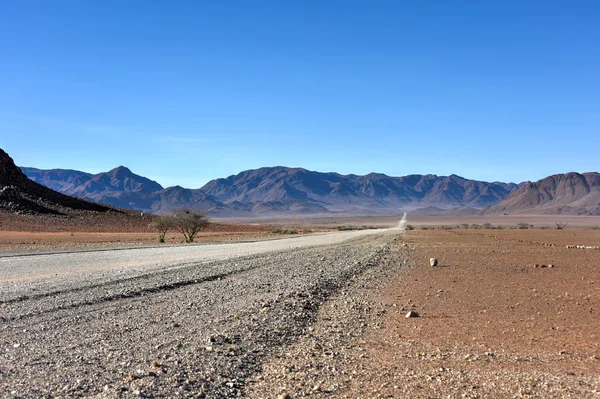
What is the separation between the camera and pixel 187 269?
69.6 ft

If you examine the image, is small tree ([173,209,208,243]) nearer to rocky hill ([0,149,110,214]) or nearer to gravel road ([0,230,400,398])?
rocky hill ([0,149,110,214])

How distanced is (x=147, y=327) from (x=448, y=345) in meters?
5.09

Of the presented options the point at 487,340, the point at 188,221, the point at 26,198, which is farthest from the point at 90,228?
the point at 487,340

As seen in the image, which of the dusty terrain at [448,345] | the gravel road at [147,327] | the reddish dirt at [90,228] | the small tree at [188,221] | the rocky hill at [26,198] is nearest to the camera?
the gravel road at [147,327]

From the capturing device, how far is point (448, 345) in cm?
936

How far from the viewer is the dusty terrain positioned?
700 centimetres

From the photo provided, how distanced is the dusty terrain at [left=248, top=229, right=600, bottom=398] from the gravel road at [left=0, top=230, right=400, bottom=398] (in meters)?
0.61

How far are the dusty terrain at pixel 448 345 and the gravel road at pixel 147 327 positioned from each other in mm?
610

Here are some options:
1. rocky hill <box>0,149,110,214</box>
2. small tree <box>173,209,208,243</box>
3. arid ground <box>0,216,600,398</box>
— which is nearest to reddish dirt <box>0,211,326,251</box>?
small tree <box>173,209,208,243</box>

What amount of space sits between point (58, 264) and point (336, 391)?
19.5 meters

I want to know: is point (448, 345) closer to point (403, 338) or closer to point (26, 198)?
point (403, 338)

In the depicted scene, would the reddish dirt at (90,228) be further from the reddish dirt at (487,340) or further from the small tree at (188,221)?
the reddish dirt at (487,340)

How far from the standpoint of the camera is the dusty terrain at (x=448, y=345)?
7000 mm

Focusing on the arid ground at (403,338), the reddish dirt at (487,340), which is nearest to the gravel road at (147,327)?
the arid ground at (403,338)
